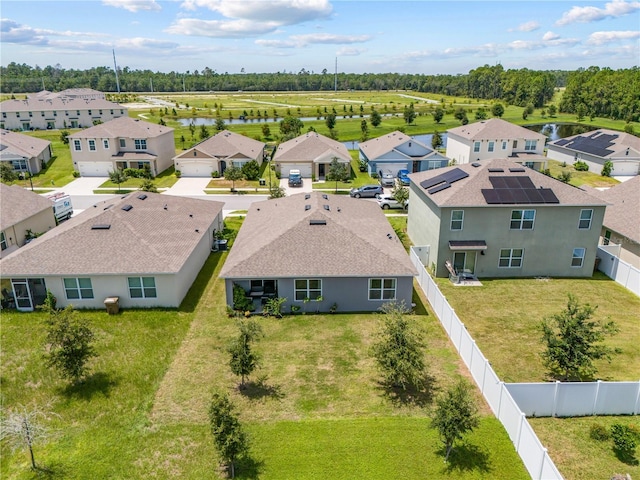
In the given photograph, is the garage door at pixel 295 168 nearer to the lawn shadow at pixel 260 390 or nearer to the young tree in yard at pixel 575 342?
the lawn shadow at pixel 260 390

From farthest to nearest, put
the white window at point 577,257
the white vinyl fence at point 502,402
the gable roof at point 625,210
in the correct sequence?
the gable roof at point 625,210
the white window at point 577,257
the white vinyl fence at point 502,402

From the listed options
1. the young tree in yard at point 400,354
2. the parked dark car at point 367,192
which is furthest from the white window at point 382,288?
the parked dark car at point 367,192

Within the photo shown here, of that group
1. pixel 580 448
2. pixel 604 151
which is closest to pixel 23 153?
pixel 580 448

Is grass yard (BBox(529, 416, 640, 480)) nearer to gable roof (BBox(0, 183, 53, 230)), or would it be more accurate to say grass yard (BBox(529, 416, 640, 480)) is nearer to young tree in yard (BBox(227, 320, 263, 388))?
young tree in yard (BBox(227, 320, 263, 388))

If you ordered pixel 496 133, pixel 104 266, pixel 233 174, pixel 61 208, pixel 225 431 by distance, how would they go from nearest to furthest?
pixel 225 431 → pixel 104 266 → pixel 61 208 → pixel 233 174 → pixel 496 133

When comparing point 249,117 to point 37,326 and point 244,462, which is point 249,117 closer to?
point 37,326

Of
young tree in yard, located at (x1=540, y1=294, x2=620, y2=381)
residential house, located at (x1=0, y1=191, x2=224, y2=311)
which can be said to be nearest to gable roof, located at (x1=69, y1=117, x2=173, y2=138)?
residential house, located at (x1=0, y1=191, x2=224, y2=311)

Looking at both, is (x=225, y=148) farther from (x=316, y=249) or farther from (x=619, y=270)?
(x=619, y=270)
